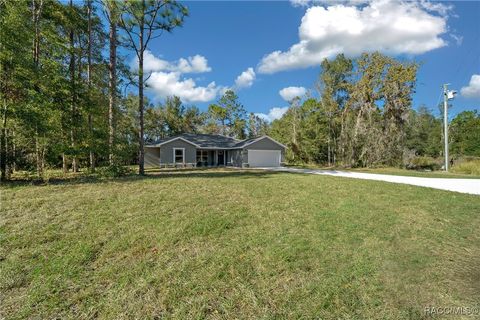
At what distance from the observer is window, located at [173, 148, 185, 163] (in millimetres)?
21083

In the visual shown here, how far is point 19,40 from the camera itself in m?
7.50

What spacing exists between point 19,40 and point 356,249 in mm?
10855

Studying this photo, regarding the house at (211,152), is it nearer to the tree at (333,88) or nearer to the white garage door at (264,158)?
the white garage door at (264,158)

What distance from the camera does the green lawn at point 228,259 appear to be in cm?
254

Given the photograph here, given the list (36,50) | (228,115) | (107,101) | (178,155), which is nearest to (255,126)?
(228,115)

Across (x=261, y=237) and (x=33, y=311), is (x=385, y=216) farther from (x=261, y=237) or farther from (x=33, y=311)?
(x=33, y=311)

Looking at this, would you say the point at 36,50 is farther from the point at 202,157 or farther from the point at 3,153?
the point at 202,157

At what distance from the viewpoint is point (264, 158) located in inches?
930

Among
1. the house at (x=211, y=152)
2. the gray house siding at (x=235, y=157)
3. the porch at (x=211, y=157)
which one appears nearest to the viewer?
the house at (x=211, y=152)

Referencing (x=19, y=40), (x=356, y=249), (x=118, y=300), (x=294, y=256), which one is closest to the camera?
(x=118, y=300)

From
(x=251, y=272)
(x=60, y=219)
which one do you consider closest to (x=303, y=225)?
(x=251, y=272)

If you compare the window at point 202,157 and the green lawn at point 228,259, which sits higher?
the window at point 202,157

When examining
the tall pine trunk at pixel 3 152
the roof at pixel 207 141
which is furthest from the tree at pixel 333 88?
the tall pine trunk at pixel 3 152

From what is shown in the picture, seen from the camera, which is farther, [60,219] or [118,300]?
[60,219]
